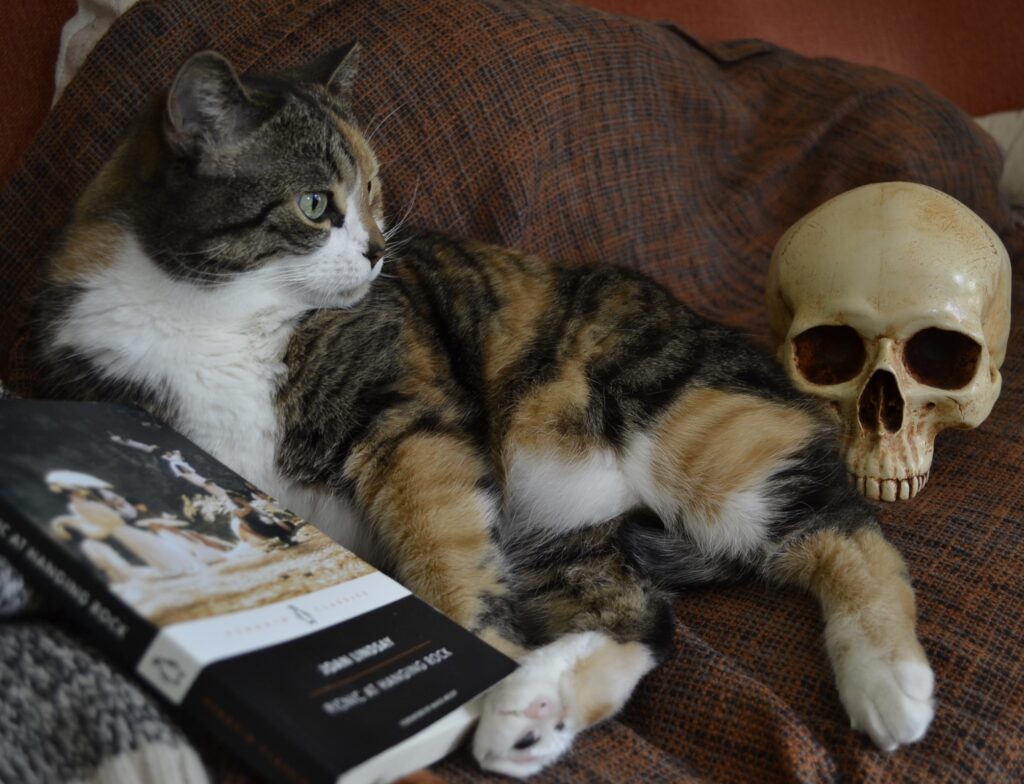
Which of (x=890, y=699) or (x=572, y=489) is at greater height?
(x=572, y=489)

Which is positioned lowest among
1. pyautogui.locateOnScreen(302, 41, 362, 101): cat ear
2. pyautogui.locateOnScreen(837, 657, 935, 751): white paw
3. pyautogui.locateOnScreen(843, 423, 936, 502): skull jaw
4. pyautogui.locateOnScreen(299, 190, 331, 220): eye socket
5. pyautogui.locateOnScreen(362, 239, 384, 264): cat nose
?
pyautogui.locateOnScreen(843, 423, 936, 502): skull jaw

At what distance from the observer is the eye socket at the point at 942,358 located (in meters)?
1.27

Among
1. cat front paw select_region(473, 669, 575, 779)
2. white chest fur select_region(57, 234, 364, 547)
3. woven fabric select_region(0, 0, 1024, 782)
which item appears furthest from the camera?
white chest fur select_region(57, 234, 364, 547)

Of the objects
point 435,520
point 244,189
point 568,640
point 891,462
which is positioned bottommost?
point 891,462

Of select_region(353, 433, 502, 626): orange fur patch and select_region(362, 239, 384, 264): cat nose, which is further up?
select_region(362, 239, 384, 264): cat nose

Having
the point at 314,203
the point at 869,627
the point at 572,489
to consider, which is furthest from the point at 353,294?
the point at 869,627

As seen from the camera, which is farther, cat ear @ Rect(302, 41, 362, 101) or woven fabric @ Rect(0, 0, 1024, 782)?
cat ear @ Rect(302, 41, 362, 101)

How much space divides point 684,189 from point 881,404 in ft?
2.15

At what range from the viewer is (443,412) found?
1.08 metres

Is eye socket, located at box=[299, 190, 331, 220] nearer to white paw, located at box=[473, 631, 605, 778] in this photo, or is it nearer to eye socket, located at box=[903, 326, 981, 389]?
white paw, located at box=[473, 631, 605, 778]

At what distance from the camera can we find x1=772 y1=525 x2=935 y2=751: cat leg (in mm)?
854

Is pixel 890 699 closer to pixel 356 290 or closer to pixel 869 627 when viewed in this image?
pixel 869 627

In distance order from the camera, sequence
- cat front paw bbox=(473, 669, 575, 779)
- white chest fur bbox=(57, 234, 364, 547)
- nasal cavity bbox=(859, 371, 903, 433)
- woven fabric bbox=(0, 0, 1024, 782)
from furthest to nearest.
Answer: nasal cavity bbox=(859, 371, 903, 433) → white chest fur bbox=(57, 234, 364, 547) → woven fabric bbox=(0, 0, 1024, 782) → cat front paw bbox=(473, 669, 575, 779)

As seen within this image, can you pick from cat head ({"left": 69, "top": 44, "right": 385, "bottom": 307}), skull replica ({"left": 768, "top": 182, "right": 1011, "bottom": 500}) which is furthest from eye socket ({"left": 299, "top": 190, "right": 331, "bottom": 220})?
skull replica ({"left": 768, "top": 182, "right": 1011, "bottom": 500})
